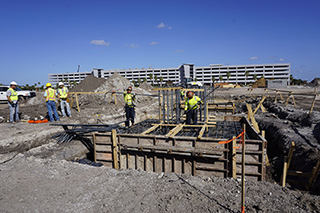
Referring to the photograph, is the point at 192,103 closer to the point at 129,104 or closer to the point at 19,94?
the point at 129,104

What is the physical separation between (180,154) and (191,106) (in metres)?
2.50

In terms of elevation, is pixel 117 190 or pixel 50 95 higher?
pixel 50 95

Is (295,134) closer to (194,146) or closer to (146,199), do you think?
(194,146)

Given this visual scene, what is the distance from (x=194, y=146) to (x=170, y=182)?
1.53 metres

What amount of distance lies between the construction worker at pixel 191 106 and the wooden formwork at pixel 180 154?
2.24 metres

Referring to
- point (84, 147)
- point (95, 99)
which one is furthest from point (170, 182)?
point (95, 99)

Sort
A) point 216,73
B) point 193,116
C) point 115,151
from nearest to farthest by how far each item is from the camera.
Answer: point 115,151, point 193,116, point 216,73

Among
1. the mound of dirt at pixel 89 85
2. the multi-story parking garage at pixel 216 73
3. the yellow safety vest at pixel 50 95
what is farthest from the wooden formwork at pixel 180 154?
the multi-story parking garage at pixel 216 73

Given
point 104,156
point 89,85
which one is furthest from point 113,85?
point 104,156

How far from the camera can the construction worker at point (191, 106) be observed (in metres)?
7.79

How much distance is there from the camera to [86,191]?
13.5 ft

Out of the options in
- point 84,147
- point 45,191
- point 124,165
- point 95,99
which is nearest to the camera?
point 45,191

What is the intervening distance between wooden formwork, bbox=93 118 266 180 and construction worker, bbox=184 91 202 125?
224 cm

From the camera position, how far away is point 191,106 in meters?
7.84
